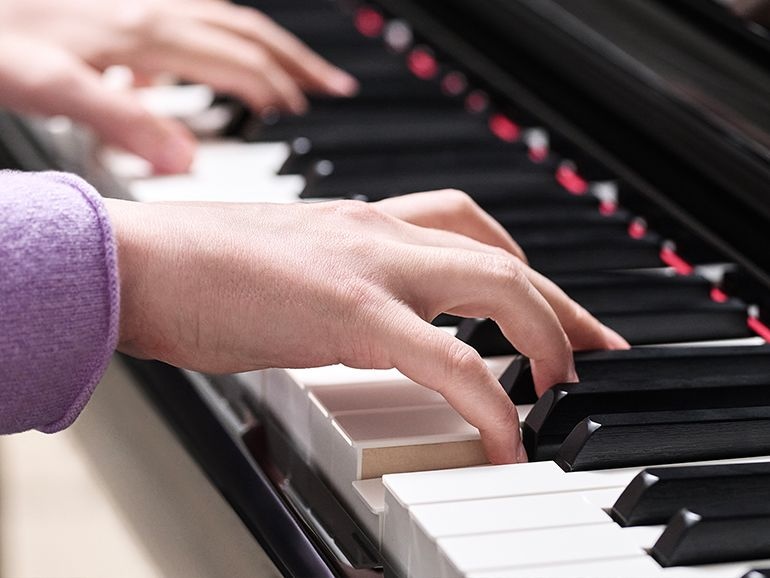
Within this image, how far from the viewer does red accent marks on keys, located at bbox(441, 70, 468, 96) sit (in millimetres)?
1663

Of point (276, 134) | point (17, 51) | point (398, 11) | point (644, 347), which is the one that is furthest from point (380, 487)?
point (398, 11)

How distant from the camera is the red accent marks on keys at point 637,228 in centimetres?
127

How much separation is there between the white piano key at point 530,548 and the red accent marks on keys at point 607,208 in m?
0.60

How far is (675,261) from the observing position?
4.07 feet

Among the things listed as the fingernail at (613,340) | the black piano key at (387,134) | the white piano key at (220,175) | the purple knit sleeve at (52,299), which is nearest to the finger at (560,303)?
the fingernail at (613,340)

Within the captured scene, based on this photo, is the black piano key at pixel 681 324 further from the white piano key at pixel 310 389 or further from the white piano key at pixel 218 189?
the white piano key at pixel 218 189

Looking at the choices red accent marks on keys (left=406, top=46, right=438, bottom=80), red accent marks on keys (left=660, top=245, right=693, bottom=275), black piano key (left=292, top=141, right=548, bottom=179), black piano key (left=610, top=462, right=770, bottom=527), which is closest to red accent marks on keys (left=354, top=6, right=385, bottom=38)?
red accent marks on keys (left=406, top=46, right=438, bottom=80)

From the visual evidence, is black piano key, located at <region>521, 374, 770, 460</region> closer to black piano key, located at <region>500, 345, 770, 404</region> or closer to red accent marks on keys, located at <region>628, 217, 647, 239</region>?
black piano key, located at <region>500, 345, 770, 404</region>

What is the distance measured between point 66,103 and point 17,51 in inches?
4.7

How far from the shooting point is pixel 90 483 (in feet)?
4.41

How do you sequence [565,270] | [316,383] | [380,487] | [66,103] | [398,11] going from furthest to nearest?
[398,11]
[66,103]
[565,270]
[316,383]
[380,487]

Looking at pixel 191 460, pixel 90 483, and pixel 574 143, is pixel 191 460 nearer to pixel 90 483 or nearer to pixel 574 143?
pixel 90 483

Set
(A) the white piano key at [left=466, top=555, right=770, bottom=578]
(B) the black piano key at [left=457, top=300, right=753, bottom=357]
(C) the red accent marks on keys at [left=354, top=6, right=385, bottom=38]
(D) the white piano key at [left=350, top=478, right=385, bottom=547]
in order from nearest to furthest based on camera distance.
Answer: (A) the white piano key at [left=466, top=555, right=770, bottom=578]
(D) the white piano key at [left=350, top=478, right=385, bottom=547]
(B) the black piano key at [left=457, top=300, right=753, bottom=357]
(C) the red accent marks on keys at [left=354, top=6, right=385, bottom=38]

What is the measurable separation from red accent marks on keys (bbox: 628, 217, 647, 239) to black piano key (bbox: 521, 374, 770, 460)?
33 centimetres
